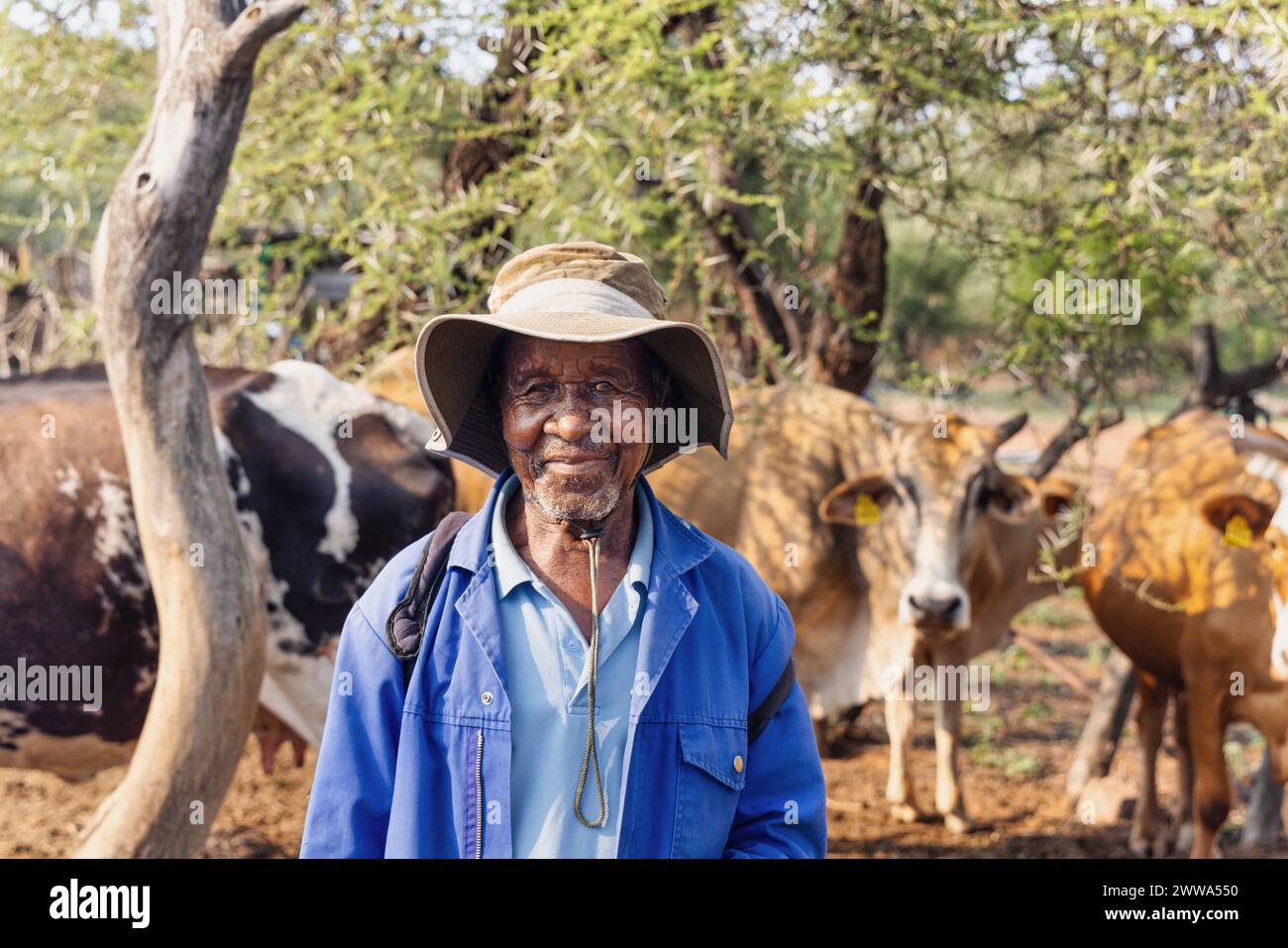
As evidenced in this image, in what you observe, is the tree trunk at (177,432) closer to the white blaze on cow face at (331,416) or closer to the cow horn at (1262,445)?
the white blaze on cow face at (331,416)

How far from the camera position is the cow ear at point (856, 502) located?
603cm

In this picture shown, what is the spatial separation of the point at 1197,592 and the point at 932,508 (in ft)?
3.97

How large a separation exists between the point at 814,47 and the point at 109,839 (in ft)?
13.6

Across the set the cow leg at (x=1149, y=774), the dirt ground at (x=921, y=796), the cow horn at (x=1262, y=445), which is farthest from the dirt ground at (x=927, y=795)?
the cow horn at (x=1262, y=445)

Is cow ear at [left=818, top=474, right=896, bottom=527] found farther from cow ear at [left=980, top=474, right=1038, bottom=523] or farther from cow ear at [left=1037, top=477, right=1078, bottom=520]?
cow ear at [left=1037, top=477, right=1078, bottom=520]

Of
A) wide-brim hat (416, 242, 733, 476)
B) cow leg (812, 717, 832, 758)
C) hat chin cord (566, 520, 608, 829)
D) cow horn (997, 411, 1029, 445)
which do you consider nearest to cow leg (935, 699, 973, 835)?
cow leg (812, 717, 832, 758)

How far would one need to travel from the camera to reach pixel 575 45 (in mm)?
5078

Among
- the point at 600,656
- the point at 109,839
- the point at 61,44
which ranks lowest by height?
the point at 109,839

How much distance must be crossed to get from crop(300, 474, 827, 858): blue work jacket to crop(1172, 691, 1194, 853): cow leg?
4.81 metres

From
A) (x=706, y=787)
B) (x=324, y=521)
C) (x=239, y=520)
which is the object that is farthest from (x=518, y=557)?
(x=324, y=521)

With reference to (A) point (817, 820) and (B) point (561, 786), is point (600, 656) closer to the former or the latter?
(B) point (561, 786)

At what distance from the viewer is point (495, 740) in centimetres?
202

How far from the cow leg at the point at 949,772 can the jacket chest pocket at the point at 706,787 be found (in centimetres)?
462
